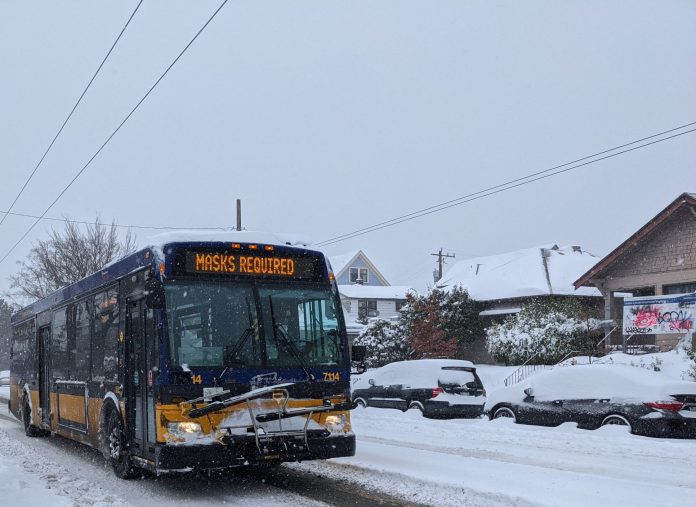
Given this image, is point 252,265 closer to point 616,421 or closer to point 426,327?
point 616,421

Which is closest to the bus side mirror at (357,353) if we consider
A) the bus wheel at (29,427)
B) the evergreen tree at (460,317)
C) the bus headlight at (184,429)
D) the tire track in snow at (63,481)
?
the bus headlight at (184,429)

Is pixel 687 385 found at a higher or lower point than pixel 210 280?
lower

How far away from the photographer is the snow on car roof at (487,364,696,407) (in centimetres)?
1390

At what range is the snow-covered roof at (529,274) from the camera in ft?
128

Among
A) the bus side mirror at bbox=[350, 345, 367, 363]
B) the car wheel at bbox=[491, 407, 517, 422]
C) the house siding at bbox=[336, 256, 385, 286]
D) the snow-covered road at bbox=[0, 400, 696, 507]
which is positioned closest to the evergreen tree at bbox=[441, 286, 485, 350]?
the car wheel at bbox=[491, 407, 517, 422]

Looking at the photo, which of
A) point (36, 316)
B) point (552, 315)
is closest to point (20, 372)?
point (36, 316)

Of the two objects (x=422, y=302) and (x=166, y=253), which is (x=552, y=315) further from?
(x=166, y=253)

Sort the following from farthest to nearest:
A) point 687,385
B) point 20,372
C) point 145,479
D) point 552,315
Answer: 1. point 552,315
2. point 20,372
3. point 687,385
4. point 145,479

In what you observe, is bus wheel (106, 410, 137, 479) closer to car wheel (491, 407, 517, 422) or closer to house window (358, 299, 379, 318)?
car wheel (491, 407, 517, 422)

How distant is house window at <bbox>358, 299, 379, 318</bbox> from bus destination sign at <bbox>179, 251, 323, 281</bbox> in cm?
5296

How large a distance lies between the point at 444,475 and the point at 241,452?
2607 millimetres

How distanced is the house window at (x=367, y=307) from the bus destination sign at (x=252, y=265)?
53.0 meters

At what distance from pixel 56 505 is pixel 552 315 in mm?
24980

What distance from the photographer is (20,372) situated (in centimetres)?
1814
